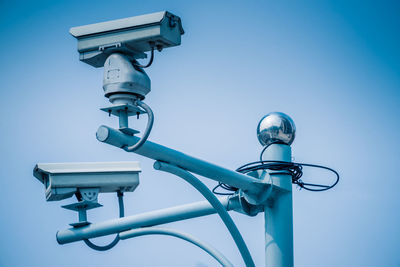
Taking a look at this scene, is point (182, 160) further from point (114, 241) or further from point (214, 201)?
point (114, 241)

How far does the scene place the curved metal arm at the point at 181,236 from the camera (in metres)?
6.72

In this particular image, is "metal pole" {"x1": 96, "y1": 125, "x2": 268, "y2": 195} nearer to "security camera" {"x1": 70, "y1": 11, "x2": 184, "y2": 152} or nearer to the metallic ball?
"security camera" {"x1": 70, "y1": 11, "x2": 184, "y2": 152}

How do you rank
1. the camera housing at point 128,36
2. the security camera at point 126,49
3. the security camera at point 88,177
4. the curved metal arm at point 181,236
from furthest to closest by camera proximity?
1. the security camera at point 88,177
2. the curved metal arm at point 181,236
3. the camera housing at point 128,36
4. the security camera at point 126,49

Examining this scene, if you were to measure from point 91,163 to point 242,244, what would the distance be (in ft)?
5.87

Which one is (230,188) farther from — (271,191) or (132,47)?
(132,47)

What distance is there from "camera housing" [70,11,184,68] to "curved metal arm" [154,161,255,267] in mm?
862

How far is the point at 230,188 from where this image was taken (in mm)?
6781

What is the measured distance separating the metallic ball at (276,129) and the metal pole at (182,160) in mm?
522

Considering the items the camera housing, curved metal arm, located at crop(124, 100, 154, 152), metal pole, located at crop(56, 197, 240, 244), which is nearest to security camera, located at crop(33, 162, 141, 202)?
metal pole, located at crop(56, 197, 240, 244)

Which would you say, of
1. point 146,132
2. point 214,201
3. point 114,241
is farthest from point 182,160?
point 114,241

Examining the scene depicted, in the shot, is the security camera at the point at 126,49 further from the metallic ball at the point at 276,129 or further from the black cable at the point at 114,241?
the black cable at the point at 114,241

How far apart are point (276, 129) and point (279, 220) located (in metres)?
0.84

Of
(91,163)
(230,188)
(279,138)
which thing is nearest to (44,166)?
(91,163)

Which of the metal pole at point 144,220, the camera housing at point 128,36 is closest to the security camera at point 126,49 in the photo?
the camera housing at point 128,36
